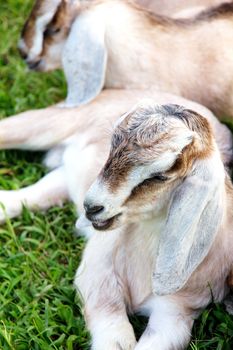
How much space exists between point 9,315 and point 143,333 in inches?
25.7

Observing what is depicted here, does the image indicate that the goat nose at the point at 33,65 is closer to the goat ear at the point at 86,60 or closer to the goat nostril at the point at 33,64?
the goat nostril at the point at 33,64

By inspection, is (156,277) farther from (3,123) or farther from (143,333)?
(3,123)

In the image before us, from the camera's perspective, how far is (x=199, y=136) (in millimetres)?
3178

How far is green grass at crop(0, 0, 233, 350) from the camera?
3.59 metres

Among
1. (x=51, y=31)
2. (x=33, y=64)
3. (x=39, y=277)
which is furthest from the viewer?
(x=33, y=64)

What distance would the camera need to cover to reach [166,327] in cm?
346

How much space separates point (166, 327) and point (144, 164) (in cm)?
80

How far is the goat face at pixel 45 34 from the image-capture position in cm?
480

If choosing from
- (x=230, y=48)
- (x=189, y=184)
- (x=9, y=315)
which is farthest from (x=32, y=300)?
(x=230, y=48)

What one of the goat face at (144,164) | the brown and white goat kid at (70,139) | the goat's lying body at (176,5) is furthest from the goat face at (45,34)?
the goat face at (144,164)

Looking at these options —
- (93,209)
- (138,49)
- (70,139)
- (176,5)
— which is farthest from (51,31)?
(93,209)

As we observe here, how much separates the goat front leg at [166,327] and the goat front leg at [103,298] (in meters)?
0.09

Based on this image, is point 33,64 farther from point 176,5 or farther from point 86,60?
point 176,5

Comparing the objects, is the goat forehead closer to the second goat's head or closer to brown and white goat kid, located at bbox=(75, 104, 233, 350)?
brown and white goat kid, located at bbox=(75, 104, 233, 350)
